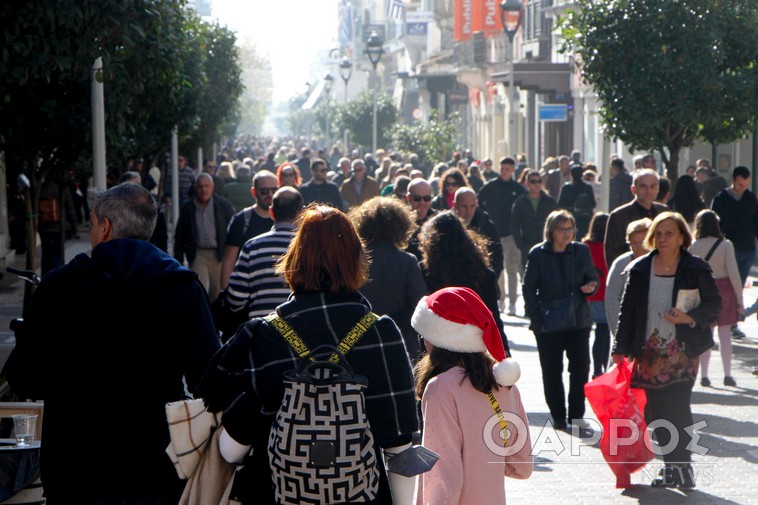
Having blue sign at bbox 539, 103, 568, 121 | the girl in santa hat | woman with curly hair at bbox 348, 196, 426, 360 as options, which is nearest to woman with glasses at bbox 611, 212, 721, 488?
woman with curly hair at bbox 348, 196, 426, 360

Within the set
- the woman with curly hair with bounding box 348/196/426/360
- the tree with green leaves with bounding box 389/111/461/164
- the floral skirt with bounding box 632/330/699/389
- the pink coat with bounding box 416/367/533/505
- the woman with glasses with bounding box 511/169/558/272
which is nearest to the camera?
the pink coat with bounding box 416/367/533/505

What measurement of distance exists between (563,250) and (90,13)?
12.4 ft

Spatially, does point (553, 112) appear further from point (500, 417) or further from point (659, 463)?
point (500, 417)

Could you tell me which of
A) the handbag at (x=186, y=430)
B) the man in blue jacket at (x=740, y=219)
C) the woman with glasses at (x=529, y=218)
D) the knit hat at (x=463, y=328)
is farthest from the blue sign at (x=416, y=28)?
the handbag at (x=186, y=430)

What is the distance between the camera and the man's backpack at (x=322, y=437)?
12.6 ft

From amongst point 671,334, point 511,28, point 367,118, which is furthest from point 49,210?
point 367,118

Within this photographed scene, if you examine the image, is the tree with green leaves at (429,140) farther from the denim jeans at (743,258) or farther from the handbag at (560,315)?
the handbag at (560,315)

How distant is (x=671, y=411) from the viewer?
781cm

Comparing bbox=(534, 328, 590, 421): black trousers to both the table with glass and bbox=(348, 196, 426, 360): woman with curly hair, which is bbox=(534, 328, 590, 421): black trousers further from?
A: the table with glass

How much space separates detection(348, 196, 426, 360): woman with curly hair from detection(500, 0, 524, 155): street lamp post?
18.0 metres

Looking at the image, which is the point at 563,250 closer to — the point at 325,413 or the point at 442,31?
the point at 325,413

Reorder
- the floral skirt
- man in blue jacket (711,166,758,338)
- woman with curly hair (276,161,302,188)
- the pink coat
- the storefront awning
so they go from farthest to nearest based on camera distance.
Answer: the storefront awning < woman with curly hair (276,161,302,188) < man in blue jacket (711,166,758,338) < the floral skirt < the pink coat

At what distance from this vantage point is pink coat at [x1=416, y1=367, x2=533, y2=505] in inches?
183

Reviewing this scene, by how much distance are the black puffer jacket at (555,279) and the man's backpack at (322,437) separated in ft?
19.1
